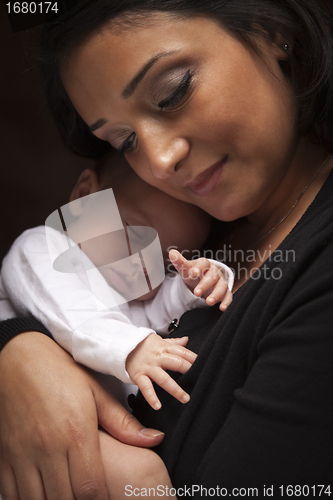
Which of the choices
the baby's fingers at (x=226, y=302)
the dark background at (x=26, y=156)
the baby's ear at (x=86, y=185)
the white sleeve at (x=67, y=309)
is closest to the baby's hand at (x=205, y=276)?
the baby's fingers at (x=226, y=302)

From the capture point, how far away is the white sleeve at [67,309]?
61cm

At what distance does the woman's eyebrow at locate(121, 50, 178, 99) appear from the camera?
59 cm

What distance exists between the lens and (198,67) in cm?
60

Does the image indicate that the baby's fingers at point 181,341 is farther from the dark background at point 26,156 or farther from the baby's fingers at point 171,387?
the dark background at point 26,156

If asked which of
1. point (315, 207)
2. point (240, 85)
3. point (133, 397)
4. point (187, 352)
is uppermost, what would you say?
point (240, 85)

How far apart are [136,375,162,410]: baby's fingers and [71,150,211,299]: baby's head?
0.99 ft

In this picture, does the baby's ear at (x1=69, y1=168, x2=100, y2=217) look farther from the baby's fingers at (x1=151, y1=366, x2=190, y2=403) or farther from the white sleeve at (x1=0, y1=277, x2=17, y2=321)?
the baby's fingers at (x1=151, y1=366, x2=190, y2=403)

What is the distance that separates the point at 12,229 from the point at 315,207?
785 mm

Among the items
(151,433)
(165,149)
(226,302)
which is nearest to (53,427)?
(151,433)

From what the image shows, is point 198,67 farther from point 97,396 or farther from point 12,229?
point 12,229

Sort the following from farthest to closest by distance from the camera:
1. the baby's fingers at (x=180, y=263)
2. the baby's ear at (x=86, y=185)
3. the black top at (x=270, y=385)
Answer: the baby's ear at (x=86, y=185)
the baby's fingers at (x=180, y=263)
the black top at (x=270, y=385)

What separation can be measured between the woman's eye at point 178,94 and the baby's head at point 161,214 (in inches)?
9.0

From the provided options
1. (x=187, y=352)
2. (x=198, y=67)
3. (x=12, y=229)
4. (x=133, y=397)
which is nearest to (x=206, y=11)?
(x=198, y=67)

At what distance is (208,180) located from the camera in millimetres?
682
